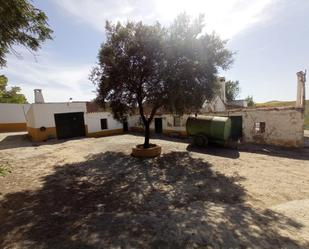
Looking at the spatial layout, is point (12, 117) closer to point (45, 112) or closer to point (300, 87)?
point (45, 112)

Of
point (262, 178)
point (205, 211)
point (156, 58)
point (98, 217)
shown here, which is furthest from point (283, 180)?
point (156, 58)

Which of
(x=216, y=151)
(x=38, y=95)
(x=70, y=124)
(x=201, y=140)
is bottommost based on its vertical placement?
(x=216, y=151)

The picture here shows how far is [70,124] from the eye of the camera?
72.7 ft

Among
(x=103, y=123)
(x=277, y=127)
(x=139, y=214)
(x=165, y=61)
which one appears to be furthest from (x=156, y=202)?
(x=103, y=123)

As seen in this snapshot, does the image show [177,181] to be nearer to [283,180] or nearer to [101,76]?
[283,180]


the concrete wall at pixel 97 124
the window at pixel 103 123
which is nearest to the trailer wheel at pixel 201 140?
the concrete wall at pixel 97 124

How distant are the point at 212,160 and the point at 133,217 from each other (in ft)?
24.3

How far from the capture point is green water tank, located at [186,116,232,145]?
14.5 metres

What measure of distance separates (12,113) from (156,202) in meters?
31.0

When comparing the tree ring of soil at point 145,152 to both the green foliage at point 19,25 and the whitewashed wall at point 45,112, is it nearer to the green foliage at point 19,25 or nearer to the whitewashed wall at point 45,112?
the green foliage at point 19,25

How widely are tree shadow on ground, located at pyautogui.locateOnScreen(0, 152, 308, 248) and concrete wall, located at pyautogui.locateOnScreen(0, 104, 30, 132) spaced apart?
84.0 feet

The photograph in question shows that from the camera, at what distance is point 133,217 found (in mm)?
5484

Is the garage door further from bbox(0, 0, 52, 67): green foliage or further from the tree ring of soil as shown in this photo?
bbox(0, 0, 52, 67): green foliage

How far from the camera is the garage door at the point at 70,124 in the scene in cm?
2135
